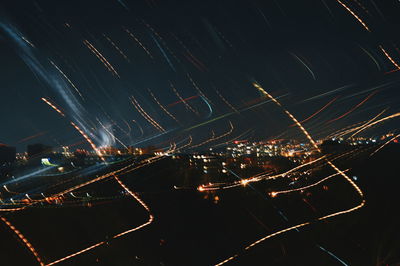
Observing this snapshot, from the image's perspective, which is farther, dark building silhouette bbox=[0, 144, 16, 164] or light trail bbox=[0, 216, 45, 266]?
dark building silhouette bbox=[0, 144, 16, 164]

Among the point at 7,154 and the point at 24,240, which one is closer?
the point at 24,240

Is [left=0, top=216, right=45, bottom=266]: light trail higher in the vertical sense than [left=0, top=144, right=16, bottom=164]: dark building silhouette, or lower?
lower

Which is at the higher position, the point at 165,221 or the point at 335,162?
the point at 165,221

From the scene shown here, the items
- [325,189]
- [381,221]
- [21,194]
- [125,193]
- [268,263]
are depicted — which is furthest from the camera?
[21,194]

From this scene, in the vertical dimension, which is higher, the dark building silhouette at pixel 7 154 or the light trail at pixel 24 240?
the dark building silhouette at pixel 7 154

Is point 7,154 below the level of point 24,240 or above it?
above

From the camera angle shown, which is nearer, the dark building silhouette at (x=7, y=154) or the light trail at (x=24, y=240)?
the light trail at (x=24, y=240)

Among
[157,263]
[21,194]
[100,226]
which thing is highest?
[21,194]

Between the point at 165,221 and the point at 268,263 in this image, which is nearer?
the point at 268,263

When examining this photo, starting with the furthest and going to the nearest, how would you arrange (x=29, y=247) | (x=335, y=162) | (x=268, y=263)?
(x=335, y=162) < (x=29, y=247) < (x=268, y=263)

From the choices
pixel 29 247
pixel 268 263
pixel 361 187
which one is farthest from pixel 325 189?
pixel 29 247

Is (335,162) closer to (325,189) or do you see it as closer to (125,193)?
(325,189)
